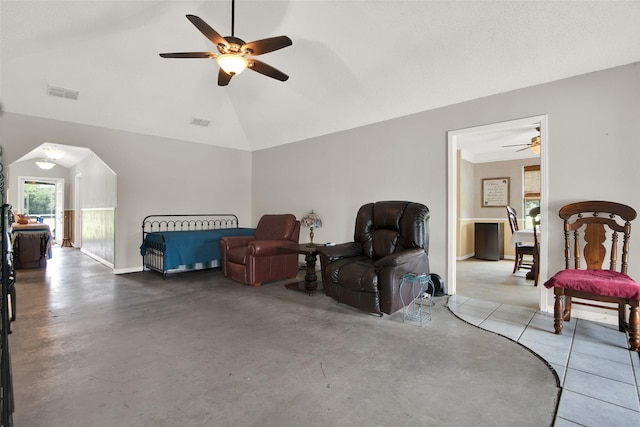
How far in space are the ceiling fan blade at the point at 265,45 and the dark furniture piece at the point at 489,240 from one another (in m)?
6.05

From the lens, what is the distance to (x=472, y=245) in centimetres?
738

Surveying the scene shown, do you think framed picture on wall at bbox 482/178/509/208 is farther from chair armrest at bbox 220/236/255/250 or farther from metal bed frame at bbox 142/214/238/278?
metal bed frame at bbox 142/214/238/278

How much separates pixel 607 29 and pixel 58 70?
616 centimetres

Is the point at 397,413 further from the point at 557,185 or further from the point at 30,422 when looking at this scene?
the point at 557,185

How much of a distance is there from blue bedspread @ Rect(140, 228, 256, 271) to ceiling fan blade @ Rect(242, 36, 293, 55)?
333 cm

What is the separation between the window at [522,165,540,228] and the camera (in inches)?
266

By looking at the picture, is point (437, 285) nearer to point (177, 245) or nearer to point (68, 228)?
point (177, 245)

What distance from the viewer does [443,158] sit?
4.02m

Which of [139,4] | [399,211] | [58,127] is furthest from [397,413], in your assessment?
[58,127]

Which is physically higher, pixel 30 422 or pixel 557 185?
pixel 557 185

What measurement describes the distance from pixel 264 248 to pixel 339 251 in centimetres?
127

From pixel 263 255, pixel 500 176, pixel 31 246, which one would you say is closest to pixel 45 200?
pixel 31 246

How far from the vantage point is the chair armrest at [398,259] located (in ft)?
9.62

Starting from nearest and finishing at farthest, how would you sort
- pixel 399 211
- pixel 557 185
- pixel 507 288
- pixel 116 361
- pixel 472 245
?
pixel 116 361
pixel 557 185
pixel 399 211
pixel 507 288
pixel 472 245
